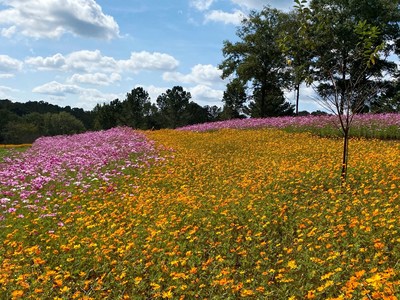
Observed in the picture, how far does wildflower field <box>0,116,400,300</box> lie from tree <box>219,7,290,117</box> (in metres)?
26.2

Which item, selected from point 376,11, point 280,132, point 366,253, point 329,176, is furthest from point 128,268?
point 376,11

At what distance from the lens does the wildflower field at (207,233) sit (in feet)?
16.4

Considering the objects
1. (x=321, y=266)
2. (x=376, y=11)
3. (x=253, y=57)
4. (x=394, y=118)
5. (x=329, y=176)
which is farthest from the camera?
(x=253, y=57)

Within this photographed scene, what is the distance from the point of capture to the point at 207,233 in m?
6.87

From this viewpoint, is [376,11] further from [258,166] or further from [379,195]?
[379,195]

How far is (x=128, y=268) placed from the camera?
5.77 metres

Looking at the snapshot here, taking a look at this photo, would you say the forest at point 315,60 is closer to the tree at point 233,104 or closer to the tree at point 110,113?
the tree at point 233,104

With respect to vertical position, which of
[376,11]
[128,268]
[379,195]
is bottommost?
[128,268]

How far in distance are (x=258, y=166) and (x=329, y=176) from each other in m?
2.91

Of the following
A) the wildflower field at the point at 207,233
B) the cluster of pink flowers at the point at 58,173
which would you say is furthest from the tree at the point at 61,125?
the wildflower field at the point at 207,233

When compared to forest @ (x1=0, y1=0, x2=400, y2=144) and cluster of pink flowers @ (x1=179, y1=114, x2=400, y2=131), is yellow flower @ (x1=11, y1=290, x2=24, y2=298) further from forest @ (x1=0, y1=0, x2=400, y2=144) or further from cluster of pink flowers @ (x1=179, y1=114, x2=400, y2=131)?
cluster of pink flowers @ (x1=179, y1=114, x2=400, y2=131)

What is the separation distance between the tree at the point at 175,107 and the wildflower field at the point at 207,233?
56692 millimetres

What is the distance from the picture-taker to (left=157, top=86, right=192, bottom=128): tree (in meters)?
69.1

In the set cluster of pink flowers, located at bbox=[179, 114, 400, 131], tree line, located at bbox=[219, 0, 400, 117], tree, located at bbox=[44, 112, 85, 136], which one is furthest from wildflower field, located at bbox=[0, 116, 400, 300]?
tree, located at bbox=[44, 112, 85, 136]
